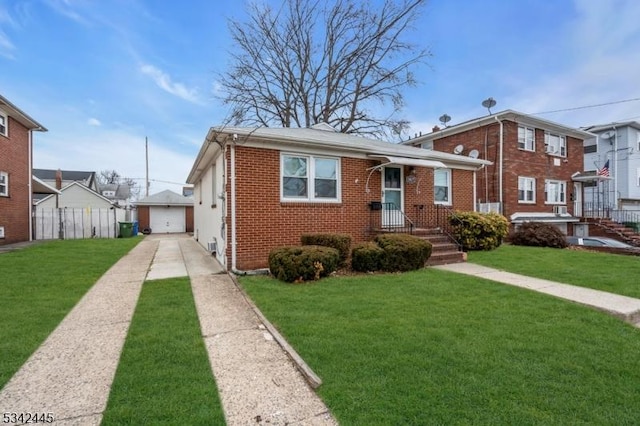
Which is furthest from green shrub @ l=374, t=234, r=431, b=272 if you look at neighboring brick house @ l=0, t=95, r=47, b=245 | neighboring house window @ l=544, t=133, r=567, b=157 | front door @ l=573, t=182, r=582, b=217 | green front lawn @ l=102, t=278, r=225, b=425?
front door @ l=573, t=182, r=582, b=217

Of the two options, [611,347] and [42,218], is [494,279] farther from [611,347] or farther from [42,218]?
[42,218]

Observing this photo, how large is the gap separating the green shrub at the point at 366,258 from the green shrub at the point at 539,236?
894cm

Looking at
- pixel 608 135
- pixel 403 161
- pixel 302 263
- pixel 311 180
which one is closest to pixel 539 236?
pixel 403 161

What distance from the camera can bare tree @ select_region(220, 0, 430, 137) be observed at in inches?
819

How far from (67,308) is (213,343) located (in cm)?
295

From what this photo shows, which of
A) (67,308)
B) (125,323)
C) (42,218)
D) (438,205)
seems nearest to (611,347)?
(125,323)

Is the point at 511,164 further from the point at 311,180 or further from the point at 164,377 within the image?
the point at 164,377

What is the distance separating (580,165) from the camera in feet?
68.1

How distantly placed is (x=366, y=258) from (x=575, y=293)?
400 centimetres

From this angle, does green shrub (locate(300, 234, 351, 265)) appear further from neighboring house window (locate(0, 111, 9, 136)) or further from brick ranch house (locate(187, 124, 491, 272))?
neighboring house window (locate(0, 111, 9, 136))

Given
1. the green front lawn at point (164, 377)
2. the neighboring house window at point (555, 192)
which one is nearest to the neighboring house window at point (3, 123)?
the green front lawn at point (164, 377)

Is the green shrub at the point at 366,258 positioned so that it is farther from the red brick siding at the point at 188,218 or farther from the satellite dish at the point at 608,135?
the satellite dish at the point at 608,135

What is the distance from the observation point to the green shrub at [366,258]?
7688mm

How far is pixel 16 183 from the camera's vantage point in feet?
47.7
